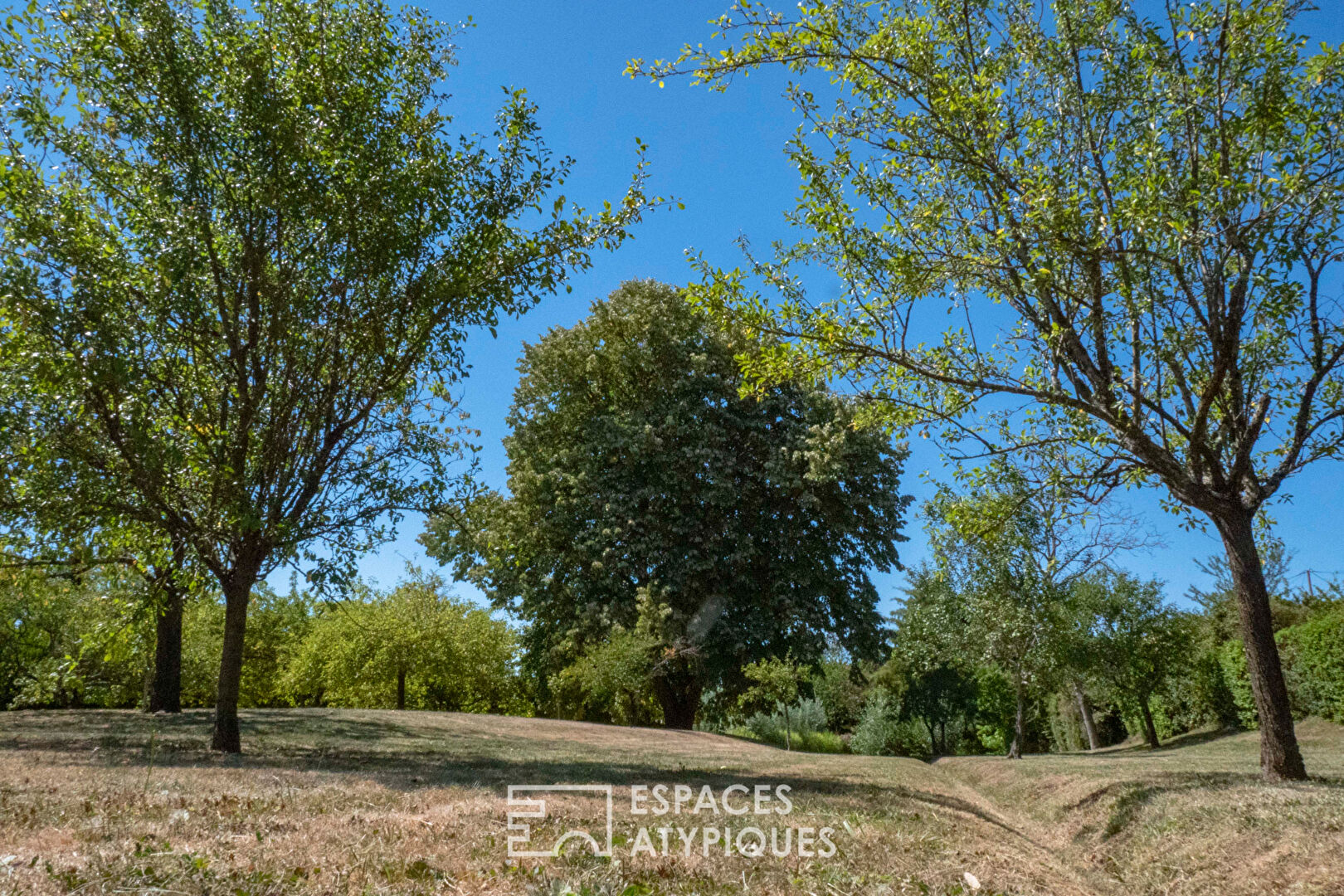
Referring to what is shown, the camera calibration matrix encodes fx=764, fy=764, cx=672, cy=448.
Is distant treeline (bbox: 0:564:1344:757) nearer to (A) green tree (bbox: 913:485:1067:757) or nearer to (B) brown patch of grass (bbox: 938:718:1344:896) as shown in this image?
(A) green tree (bbox: 913:485:1067:757)

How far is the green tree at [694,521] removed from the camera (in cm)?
2283

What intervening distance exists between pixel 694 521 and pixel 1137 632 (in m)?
18.7

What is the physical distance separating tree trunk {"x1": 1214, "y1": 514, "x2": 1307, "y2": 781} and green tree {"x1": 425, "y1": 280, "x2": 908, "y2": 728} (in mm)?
12250

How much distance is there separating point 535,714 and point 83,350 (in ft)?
100

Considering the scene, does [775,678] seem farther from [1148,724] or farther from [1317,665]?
[1148,724]

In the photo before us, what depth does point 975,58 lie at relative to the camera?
32.2 feet

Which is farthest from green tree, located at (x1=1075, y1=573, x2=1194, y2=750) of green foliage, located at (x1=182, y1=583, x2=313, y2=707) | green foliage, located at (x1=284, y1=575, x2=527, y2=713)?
green foliage, located at (x1=182, y1=583, x2=313, y2=707)

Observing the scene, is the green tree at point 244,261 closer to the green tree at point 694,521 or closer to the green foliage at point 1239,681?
the green tree at point 694,521

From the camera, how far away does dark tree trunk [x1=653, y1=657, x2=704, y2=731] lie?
2508cm

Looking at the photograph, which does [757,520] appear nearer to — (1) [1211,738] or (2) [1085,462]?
(2) [1085,462]

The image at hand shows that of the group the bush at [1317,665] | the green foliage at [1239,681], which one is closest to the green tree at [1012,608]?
the bush at [1317,665]

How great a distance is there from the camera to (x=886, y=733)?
3300cm

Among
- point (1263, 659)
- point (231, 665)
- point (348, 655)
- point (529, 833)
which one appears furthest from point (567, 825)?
point (348, 655)

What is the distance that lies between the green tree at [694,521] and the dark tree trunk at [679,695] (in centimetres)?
8
